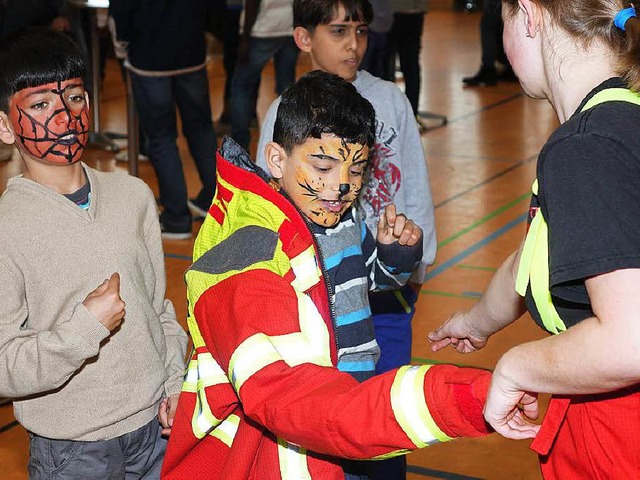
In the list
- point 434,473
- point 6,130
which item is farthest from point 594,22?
point 434,473

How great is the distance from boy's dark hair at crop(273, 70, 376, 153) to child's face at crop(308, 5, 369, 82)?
117 cm

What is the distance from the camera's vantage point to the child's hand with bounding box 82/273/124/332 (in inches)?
85.7

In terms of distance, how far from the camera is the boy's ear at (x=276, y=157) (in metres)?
2.26

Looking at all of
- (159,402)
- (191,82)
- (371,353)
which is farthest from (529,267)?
(191,82)

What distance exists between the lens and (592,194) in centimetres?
142

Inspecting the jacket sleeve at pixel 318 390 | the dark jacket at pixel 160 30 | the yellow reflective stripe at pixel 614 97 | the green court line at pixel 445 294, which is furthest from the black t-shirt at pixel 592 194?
the dark jacket at pixel 160 30

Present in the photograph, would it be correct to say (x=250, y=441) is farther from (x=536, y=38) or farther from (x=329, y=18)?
(x=329, y=18)

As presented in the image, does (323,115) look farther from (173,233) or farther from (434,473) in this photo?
(173,233)

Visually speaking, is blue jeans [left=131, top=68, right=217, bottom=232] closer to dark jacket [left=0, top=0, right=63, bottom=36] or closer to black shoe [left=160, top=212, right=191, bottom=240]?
black shoe [left=160, top=212, right=191, bottom=240]

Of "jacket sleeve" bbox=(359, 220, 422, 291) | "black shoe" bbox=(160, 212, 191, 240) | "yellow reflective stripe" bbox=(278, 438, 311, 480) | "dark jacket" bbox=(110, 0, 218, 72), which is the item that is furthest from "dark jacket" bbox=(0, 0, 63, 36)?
"yellow reflective stripe" bbox=(278, 438, 311, 480)

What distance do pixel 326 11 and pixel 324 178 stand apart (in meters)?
1.57

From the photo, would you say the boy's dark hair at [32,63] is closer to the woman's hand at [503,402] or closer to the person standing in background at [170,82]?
the woman's hand at [503,402]

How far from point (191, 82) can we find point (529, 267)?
4.54m

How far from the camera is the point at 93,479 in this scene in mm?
2336
